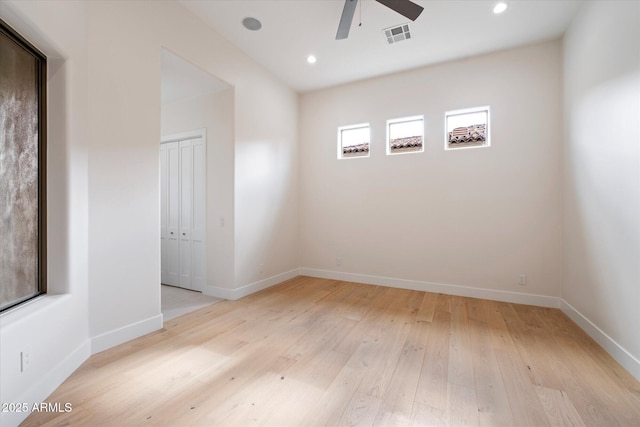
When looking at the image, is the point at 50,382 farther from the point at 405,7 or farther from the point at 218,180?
the point at 405,7

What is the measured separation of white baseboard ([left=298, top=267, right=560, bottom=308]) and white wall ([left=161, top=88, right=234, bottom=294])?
5.71 feet

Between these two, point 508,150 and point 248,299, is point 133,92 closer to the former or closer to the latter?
point 248,299

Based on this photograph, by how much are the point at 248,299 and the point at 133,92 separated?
2.77 metres

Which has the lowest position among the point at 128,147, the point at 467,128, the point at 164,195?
the point at 164,195

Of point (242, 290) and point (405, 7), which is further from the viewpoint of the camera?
point (242, 290)

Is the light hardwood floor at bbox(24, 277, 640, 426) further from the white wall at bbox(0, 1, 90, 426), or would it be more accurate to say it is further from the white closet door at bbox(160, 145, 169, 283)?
the white closet door at bbox(160, 145, 169, 283)

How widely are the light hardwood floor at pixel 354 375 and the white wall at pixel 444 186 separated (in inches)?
35.4

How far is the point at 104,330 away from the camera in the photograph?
7.77 ft

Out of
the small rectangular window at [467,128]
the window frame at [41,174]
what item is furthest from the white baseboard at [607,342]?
the window frame at [41,174]

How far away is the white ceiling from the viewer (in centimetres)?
296

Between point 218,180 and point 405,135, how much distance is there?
3.02 metres

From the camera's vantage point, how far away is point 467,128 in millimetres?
4008

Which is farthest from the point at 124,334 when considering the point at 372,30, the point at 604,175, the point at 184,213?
the point at 604,175

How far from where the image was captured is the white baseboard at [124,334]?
7.59ft
